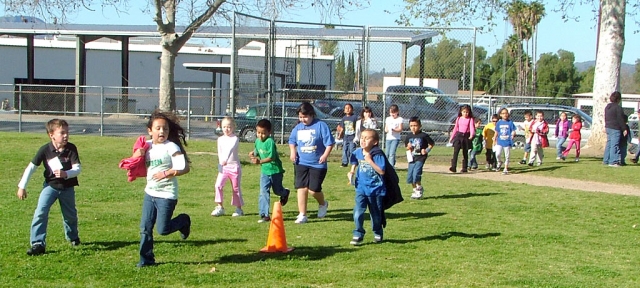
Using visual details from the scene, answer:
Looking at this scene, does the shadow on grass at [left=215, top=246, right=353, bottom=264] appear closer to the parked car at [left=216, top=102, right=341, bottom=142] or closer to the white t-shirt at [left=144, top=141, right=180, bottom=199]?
the white t-shirt at [left=144, top=141, right=180, bottom=199]

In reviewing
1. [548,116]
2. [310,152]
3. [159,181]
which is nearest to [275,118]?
[548,116]

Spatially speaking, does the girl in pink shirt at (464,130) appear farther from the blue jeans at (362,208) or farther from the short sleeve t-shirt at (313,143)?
the blue jeans at (362,208)

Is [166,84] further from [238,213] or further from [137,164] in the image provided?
[137,164]

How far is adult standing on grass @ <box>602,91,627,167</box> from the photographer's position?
58.9ft

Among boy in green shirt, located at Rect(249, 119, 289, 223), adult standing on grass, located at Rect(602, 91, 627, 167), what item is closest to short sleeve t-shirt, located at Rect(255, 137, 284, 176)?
boy in green shirt, located at Rect(249, 119, 289, 223)

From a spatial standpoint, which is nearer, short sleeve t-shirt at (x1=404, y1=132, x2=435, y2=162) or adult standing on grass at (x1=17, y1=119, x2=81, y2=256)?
adult standing on grass at (x1=17, y1=119, x2=81, y2=256)

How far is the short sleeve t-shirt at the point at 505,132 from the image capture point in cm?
1700

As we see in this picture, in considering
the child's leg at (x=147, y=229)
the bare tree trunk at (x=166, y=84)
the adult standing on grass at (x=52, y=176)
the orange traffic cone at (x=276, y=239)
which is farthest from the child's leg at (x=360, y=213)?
the bare tree trunk at (x=166, y=84)

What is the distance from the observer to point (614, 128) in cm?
1803

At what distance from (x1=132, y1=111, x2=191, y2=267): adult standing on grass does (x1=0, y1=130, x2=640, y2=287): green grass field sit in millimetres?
335

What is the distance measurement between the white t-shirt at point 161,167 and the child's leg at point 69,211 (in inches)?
47.1

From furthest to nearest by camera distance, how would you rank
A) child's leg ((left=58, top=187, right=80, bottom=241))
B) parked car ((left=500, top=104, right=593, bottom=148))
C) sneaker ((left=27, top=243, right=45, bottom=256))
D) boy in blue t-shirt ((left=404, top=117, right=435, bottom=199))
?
1. parked car ((left=500, top=104, right=593, bottom=148))
2. boy in blue t-shirt ((left=404, top=117, right=435, bottom=199))
3. child's leg ((left=58, top=187, right=80, bottom=241))
4. sneaker ((left=27, top=243, right=45, bottom=256))

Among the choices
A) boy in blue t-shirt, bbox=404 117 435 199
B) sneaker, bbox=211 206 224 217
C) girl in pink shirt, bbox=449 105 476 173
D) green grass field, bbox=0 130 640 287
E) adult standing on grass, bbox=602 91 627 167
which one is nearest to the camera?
green grass field, bbox=0 130 640 287

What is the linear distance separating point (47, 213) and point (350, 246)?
3.16 meters
